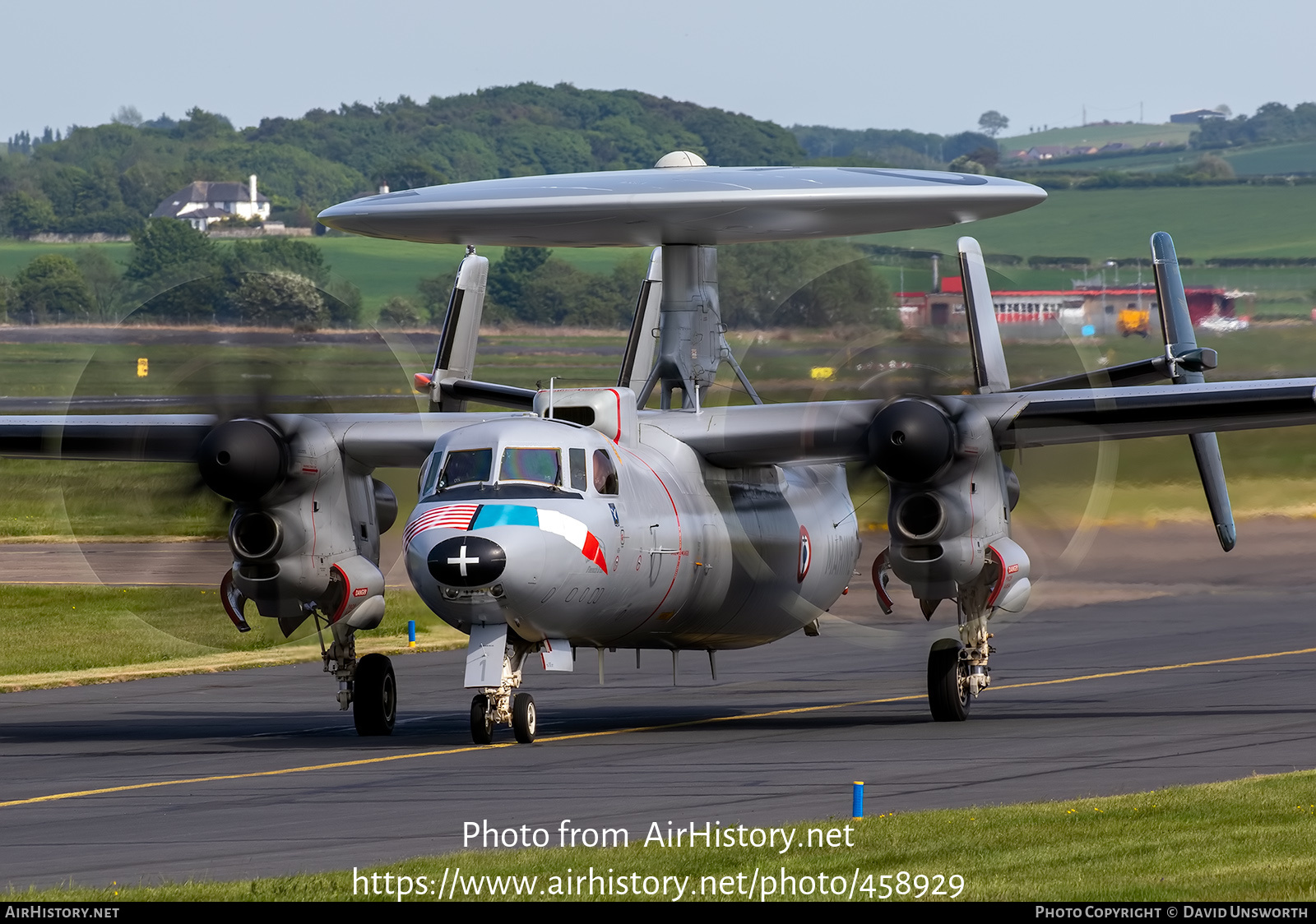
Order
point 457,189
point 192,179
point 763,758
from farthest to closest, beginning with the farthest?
point 192,179, point 457,189, point 763,758

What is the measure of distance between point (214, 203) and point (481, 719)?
4455 inches

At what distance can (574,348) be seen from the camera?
85.1m

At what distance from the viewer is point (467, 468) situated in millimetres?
18812

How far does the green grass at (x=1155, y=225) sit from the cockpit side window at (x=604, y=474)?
6136 centimetres

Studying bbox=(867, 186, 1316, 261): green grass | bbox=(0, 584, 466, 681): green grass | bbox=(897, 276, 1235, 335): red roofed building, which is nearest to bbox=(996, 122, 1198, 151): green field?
bbox=(867, 186, 1316, 261): green grass

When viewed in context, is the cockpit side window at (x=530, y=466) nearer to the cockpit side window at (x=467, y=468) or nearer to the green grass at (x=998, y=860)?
the cockpit side window at (x=467, y=468)

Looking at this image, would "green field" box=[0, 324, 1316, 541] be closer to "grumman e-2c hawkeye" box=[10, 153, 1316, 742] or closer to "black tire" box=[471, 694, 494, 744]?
"grumman e-2c hawkeye" box=[10, 153, 1316, 742]

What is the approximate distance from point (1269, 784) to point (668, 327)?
9.84 m

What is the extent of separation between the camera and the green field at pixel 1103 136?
577ft

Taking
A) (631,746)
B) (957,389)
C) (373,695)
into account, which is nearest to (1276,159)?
(957,389)

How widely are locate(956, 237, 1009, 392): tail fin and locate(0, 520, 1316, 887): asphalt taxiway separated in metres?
2.22

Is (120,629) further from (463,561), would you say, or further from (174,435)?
(463,561)
